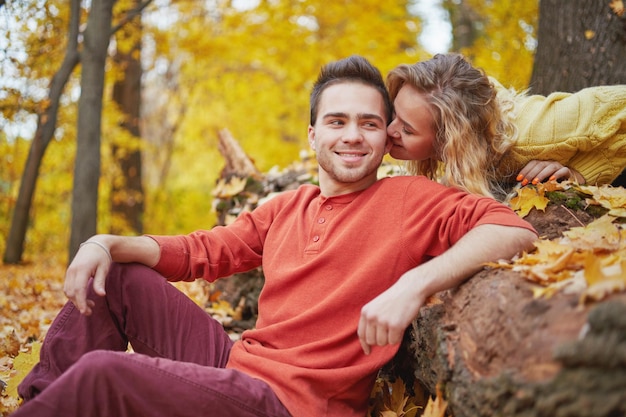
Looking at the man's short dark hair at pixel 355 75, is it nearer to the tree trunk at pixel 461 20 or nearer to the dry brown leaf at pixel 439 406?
the dry brown leaf at pixel 439 406

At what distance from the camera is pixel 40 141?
22.1 feet

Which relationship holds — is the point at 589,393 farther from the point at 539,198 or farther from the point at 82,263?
the point at 82,263

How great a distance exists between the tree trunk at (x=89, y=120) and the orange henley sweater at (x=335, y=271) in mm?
3279

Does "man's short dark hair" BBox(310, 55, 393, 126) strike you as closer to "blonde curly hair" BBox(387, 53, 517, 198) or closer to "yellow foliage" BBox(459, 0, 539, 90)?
"blonde curly hair" BBox(387, 53, 517, 198)

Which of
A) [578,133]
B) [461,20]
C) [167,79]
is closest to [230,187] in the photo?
[578,133]

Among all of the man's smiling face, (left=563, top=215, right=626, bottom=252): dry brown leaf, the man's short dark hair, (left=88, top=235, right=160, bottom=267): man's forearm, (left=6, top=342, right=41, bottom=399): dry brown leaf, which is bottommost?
(left=6, top=342, right=41, bottom=399): dry brown leaf

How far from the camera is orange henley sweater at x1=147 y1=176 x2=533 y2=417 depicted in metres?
2.26

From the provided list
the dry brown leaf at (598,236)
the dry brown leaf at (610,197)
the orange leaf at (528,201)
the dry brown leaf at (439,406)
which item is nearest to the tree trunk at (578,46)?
the dry brown leaf at (610,197)

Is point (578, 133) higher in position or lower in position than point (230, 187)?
higher

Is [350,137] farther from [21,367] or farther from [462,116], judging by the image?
[21,367]

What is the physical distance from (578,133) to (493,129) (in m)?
0.41

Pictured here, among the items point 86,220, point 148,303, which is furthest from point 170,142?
point 148,303

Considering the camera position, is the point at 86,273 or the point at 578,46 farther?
the point at 578,46

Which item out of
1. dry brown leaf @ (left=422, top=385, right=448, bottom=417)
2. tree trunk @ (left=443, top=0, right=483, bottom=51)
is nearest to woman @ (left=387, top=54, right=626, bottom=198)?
dry brown leaf @ (left=422, top=385, right=448, bottom=417)
